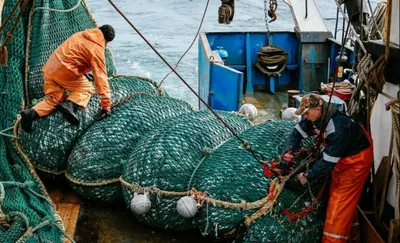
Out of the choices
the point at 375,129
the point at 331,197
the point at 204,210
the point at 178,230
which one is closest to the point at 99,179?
the point at 178,230

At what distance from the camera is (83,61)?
18.1 ft

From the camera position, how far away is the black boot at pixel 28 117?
5.17 m

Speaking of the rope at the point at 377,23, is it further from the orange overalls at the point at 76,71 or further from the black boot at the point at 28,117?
the black boot at the point at 28,117

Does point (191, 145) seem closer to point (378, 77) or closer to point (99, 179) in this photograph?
point (99, 179)

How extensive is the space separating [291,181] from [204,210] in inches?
31.5

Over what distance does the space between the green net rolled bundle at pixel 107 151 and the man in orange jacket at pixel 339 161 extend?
1909 mm

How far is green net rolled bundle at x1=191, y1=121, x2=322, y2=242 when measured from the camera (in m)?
4.20

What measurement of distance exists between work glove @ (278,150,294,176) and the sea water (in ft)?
30.8

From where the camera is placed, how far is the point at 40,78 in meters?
5.98

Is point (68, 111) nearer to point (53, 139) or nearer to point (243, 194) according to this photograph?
point (53, 139)

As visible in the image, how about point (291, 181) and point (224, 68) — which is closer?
point (291, 181)

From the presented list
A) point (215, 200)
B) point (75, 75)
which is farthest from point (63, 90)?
point (215, 200)

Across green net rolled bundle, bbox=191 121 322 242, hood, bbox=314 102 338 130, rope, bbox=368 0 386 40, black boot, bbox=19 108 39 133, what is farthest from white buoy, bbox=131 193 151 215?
rope, bbox=368 0 386 40

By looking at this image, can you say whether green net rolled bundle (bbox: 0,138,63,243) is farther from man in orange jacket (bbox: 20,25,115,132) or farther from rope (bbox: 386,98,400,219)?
rope (bbox: 386,98,400,219)
